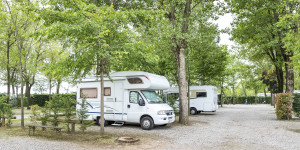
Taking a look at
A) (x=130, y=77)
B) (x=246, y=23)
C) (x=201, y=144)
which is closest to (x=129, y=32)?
(x=130, y=77)

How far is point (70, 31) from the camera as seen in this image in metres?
7.92

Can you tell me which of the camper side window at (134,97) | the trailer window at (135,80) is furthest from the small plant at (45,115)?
the trailer window at (135,80)

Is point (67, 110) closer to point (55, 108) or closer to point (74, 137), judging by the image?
point (55, 108)

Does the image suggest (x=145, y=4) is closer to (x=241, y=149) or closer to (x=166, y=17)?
(x=166, y=17)

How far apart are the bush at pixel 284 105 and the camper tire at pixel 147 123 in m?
9.40

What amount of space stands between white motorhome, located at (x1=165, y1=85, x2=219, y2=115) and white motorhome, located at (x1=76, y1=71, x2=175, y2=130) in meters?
7.71

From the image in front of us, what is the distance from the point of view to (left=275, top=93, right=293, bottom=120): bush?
49.8 ft

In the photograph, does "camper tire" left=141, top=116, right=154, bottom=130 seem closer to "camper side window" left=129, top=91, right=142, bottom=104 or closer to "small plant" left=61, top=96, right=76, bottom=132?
"camper side window" left=129, top=91, right=142, bottom=104

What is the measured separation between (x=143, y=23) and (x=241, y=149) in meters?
6.66

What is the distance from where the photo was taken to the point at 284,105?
50.6 ft

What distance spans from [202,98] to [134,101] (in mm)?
9512

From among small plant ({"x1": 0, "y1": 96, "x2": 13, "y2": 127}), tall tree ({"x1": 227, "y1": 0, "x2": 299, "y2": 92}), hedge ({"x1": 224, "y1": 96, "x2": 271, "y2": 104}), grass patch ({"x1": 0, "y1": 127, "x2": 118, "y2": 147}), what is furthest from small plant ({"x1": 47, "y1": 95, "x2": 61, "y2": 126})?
hedge ({"x1": 224, "y1": 96, "x2": 271, "y2": 104})

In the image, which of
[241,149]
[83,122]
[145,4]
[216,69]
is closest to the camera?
[241,149]

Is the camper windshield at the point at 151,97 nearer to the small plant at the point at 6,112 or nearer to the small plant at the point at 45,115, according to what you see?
the small plant at the point at 45,115
